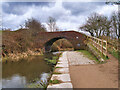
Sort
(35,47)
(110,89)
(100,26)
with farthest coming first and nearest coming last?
(100,26)
(35,47)
(110,89)

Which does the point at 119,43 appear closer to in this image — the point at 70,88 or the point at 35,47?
the point at 70,88

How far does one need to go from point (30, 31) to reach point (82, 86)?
12915 millimetres

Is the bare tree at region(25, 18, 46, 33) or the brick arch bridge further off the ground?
the bare tree at region(25, 18, 46, 33)

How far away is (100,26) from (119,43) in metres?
14.3

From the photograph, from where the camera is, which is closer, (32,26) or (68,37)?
(68,37)

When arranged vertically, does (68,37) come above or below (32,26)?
below

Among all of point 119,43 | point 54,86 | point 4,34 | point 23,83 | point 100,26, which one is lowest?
point 23,83

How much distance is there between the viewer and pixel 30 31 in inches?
576

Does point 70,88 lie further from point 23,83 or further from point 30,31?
point 30,31

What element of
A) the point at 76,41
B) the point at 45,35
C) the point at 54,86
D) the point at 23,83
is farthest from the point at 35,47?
the point at 54,86

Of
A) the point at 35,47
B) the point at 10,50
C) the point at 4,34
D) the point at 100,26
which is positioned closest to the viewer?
the point at 10,50

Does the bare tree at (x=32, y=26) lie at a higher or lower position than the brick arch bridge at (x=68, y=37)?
higher

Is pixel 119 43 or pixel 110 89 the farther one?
pixel 119 43

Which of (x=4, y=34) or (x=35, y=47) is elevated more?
(x=4, y=34)
